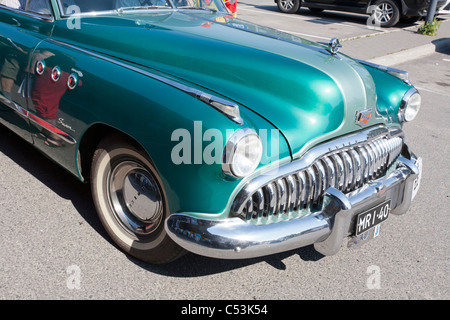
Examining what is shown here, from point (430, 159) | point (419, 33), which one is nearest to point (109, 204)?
point (430, 159)

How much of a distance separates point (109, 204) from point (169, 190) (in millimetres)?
638

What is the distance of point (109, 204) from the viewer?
9.34 feet

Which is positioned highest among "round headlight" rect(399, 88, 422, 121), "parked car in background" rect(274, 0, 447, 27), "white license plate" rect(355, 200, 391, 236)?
"round headlight" rect(399, 88, 422, 121)

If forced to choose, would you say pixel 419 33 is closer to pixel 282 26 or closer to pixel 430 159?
pixel 282 26

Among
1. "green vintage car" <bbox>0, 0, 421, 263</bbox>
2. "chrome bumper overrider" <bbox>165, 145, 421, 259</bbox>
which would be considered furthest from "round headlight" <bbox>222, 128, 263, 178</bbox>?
"chrome bumper overrider" <bbox>165, 145, 421, 259</bbox>

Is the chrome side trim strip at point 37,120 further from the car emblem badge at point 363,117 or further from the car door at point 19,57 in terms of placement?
the car emblem badge at point 363,117

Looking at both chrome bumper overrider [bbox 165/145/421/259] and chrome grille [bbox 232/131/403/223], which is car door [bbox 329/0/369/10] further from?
chrome bumper overrider [bbox 165/145/421/259]

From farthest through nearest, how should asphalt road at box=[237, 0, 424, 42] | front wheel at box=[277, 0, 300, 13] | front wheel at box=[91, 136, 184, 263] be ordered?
1. front wheel at box=[277, 0, 300, 13]
2. asphalt road at box=[237, 0, 424, 42]
3. front wheel at box=[91, 136, 184, 263]

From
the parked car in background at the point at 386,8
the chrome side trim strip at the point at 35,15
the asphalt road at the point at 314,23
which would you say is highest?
the chrome side trim strip at the point at 35,15

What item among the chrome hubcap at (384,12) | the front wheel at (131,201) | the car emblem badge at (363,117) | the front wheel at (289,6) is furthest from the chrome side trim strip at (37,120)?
the front wheel at (289,6)

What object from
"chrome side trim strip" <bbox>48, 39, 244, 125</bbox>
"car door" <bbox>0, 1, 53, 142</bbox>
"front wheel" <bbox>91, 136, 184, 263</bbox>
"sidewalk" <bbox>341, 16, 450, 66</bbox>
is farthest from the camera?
"sidewalk" <bbox>341, 16, 450, 66</bbox>

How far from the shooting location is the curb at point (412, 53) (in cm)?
809

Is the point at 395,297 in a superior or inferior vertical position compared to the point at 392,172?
inferior

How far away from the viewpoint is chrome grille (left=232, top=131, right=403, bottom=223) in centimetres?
232
